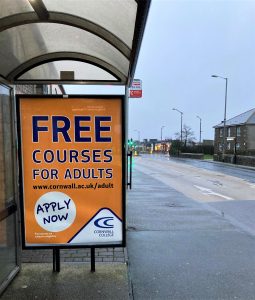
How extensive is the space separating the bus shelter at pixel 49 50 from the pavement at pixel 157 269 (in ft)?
1.50

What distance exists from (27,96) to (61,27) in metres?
0.94

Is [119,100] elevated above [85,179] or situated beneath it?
elevated above

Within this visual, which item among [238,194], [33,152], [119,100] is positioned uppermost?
[119,100]

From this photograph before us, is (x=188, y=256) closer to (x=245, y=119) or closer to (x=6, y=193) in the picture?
(x=6, y=193)

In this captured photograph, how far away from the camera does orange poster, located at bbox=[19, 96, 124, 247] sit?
4.38 meters

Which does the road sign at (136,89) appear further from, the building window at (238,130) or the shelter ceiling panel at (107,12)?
the building window at (238,130)

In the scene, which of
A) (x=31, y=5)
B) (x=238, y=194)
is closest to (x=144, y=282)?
(x=31, y=5)

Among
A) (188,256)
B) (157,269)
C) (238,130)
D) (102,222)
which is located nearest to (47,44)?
(102,222)

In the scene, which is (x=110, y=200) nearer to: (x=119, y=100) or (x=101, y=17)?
(x=119, y=100)

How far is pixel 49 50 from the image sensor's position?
501 cm

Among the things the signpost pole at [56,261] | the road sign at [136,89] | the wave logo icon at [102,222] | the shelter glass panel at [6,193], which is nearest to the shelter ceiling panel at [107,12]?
the shelter glass panel at [6,193]

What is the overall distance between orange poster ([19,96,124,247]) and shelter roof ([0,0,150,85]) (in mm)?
737

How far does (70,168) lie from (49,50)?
1.69 m

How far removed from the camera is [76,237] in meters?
4.54
